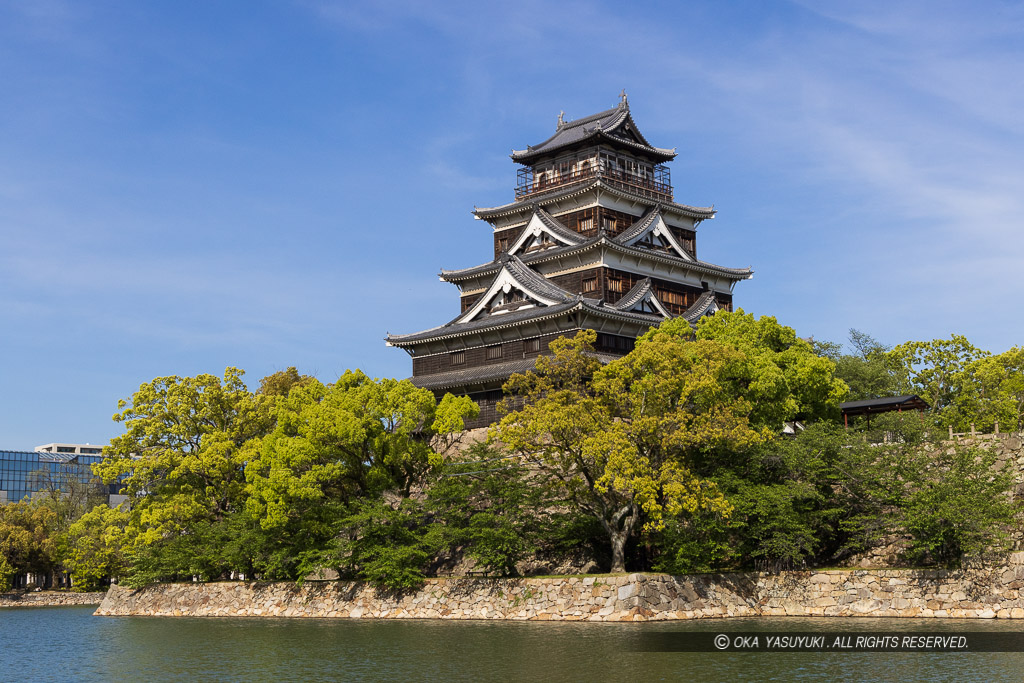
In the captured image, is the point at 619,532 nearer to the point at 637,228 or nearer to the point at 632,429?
the point at 632,429

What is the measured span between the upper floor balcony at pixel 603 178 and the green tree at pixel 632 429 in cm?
2127

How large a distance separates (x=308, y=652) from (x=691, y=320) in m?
28.6

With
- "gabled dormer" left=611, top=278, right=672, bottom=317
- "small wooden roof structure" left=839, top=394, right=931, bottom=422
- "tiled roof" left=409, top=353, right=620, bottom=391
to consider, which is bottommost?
"small wooden roof structure" left=839, top=394, right=931, bottom=422

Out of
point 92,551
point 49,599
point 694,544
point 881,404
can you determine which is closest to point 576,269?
point 881,404

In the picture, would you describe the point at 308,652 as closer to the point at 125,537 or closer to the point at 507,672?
the point at 507,672

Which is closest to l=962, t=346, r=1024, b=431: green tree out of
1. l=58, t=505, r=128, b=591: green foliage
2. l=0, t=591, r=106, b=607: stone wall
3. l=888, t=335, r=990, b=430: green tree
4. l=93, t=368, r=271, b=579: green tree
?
l=888, t=335, r=990, b=430: green tree

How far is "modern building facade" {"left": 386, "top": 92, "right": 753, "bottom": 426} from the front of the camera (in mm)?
46500

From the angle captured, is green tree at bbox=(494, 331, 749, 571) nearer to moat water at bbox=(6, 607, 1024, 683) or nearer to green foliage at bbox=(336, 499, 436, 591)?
moat water at bbox=(6, 607, 1024, 683)

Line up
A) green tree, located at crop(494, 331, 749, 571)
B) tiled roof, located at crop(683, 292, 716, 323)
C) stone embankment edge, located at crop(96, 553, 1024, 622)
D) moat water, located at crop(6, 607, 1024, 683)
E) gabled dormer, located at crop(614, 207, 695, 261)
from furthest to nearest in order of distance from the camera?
gabled dormer, located at crop(614, 207, 695, 261) < tiled roof, located at crop(683, 292, 716, 323) < green tree, located at crop(494, 331, 749, 571) < stone embankment edge, located at crop(96, 553, 1024, 622) < moat water, located at crop(6, 607, 1024, 683)

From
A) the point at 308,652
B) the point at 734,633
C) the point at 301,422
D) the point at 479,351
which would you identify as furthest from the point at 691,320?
the point at 308,652

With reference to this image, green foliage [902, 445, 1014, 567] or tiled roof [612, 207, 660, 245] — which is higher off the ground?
tiled roof [612, 207, 660, 245]

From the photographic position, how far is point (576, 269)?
1973 inches

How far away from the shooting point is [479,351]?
48906 millimetres

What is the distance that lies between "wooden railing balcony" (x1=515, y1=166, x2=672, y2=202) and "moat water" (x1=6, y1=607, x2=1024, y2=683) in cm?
2775
